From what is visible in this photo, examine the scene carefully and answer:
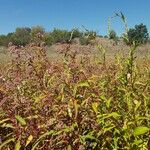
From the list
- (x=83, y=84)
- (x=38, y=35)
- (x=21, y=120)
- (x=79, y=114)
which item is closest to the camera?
(x=21, y=120)

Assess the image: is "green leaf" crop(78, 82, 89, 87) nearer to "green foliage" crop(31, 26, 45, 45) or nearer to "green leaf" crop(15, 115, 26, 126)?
"green leaf" crop(15, 115, 26, 126)

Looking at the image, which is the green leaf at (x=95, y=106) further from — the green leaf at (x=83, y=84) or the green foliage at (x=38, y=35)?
the green foliage at (x=38, y=35)

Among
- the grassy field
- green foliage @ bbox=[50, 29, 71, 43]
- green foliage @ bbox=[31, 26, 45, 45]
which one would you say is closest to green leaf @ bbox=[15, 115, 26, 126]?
the grassy field

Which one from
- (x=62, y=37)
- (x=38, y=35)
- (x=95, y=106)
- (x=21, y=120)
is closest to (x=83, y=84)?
(x=95, y=106)

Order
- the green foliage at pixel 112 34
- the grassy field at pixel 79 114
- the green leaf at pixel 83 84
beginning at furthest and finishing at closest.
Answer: the green foliage at pixel 112 34 < the green leaf at pixel 83 84 < the grassy field at pixel 79 114

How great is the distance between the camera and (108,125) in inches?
132

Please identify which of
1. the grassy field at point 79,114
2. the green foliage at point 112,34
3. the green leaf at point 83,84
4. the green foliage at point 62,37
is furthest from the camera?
the green foliage at point 62,37

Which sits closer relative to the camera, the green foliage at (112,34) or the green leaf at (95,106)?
the green leaf at (95,106)

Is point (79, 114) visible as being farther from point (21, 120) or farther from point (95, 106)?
point (21, 120)

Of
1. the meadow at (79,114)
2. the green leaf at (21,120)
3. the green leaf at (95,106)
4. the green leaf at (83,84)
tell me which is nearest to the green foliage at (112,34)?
the meadow at (79,114)

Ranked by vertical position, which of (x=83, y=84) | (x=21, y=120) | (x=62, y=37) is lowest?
(x=21, y=120)

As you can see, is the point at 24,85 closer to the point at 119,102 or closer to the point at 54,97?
the point at 54,97

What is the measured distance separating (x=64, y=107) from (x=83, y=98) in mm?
321

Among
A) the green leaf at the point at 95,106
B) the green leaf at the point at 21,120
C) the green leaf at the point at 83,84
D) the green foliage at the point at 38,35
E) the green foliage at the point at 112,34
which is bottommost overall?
the green leaf at the point at 21,120
